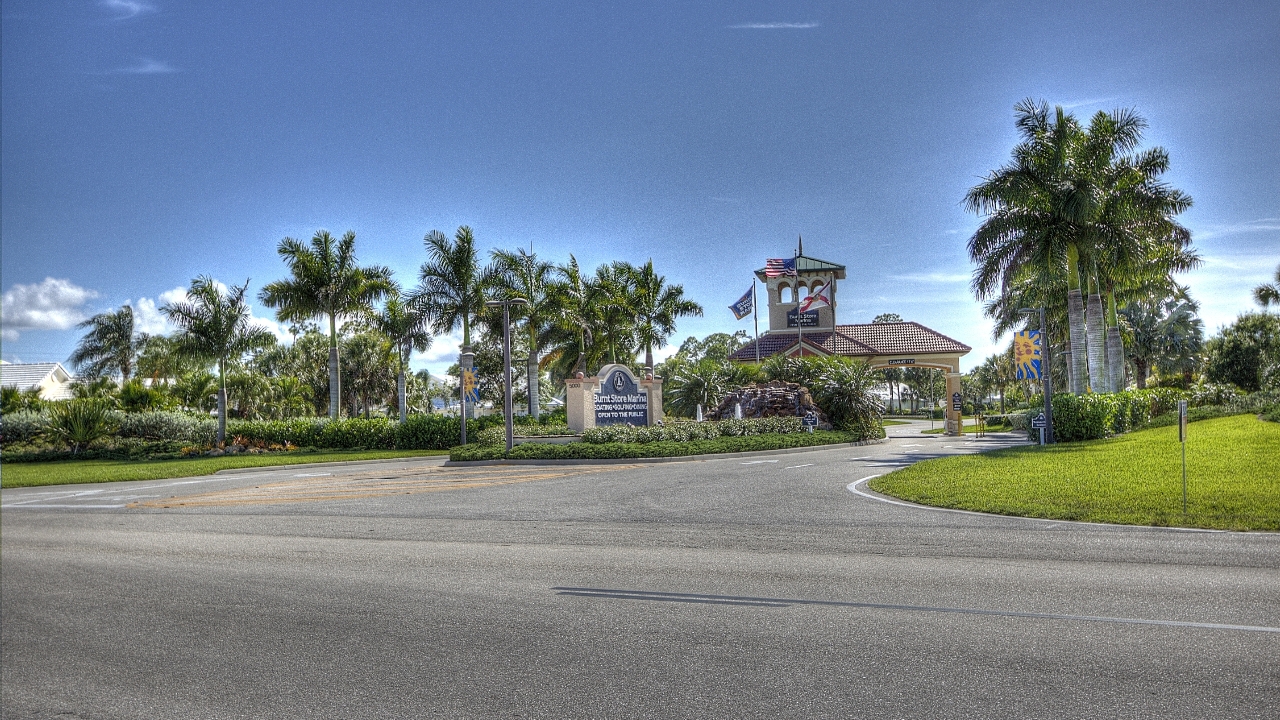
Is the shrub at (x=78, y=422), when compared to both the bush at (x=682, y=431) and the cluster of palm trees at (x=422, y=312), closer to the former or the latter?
the cluster of palm trees at (x=422, y=312)

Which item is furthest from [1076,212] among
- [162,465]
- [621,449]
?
[162,465]

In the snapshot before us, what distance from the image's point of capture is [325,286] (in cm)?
3444

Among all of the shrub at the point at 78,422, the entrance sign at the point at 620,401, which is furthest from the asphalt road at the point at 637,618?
the shrub at the point at 78,422

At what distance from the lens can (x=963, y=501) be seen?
39.1 ft

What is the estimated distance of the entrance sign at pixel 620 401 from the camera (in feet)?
88.7

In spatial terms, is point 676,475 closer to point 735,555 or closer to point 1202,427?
point 735,555

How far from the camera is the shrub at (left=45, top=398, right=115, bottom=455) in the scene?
23625 mm

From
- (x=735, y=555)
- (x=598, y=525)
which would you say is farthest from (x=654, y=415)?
(x=735, y=555)

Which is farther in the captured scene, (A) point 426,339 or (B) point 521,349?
(B) point 521,349

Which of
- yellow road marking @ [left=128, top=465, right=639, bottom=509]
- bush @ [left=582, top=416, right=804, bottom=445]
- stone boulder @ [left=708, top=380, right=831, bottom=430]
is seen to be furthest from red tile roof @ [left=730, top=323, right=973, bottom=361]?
yellow road marking @ [left=128, top=465, right=639, bottom=509]

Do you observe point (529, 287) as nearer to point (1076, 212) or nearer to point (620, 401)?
point (620, 401)

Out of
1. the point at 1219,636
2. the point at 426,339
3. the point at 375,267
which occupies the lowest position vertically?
the point at 1219,636

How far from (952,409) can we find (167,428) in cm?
3730

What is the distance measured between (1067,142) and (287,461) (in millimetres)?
28847
